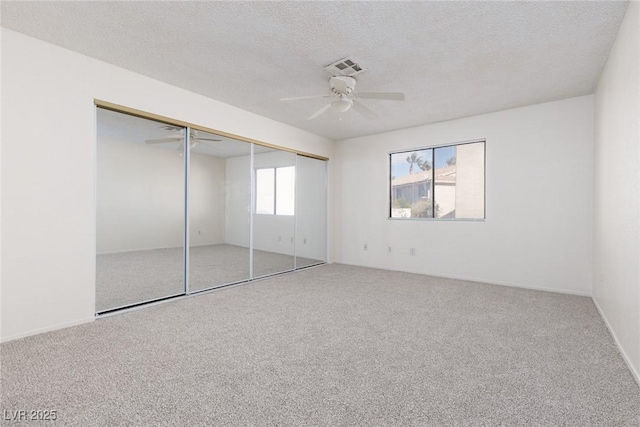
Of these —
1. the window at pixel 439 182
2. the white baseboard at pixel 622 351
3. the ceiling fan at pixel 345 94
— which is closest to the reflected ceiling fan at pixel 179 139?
the ceiling fan at pixel 345 94

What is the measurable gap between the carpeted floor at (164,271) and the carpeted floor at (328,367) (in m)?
0.30

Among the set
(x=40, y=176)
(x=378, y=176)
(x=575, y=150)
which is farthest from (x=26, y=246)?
(x=575, y=150)

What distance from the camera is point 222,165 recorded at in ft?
13.2

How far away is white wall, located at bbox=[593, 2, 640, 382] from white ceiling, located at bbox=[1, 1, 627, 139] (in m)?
0.29

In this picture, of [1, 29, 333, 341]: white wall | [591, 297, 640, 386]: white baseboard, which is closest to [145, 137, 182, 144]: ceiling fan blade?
[1, 29, 333, 341]: white wall

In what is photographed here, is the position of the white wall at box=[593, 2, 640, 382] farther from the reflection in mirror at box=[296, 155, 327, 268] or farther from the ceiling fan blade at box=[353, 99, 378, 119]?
the reflection in mirror at box=[296, 155, 327, 268]

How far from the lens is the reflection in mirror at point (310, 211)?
5.25 metres

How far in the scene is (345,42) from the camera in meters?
2.45

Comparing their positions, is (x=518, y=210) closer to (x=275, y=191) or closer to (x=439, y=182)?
(x=439, y=182)

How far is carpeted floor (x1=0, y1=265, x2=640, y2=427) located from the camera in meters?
1.54

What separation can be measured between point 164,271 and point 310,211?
2.66 meters

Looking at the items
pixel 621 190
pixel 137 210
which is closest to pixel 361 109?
pixel 621 190

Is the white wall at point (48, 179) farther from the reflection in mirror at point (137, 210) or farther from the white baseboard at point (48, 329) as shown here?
the reflection in mirror at point (137, 210)

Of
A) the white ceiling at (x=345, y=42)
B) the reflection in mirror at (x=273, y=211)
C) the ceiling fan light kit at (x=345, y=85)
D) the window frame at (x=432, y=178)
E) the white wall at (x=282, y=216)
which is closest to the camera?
the white ceiling at (x=345, y=42)
